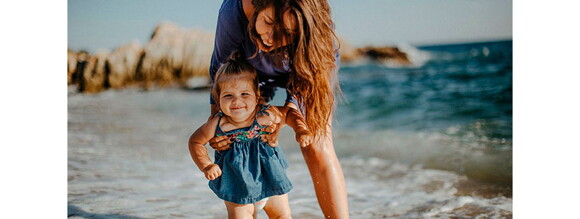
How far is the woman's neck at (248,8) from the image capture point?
1.93 metres

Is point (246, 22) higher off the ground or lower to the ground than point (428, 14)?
lower

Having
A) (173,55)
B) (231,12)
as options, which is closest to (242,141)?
(231,12)

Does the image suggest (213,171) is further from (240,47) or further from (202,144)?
(240,47)

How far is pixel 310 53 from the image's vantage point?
194 centimetres

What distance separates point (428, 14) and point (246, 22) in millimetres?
2023

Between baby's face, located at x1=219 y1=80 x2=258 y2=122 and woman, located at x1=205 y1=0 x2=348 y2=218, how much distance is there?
99 millimetres

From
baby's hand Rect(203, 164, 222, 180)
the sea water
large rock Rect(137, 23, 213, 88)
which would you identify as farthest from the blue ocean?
baby's hand Rect(203, 164, 222, 180)

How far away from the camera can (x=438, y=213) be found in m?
2.95

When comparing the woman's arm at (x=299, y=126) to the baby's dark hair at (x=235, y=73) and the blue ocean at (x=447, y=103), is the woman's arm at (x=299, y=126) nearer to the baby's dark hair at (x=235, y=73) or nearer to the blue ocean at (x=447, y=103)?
the baby's dark hair at (x=235, y=73)

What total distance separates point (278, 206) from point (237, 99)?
17.1 inches

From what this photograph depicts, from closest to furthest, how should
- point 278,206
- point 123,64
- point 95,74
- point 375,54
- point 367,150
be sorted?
1. point 278,206
2. point 95,74
3. point 123,64
4. point 367,150
5. point 375,54

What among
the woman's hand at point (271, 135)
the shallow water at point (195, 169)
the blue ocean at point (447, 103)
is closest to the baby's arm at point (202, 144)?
the woman's hand at point (271, 135)
